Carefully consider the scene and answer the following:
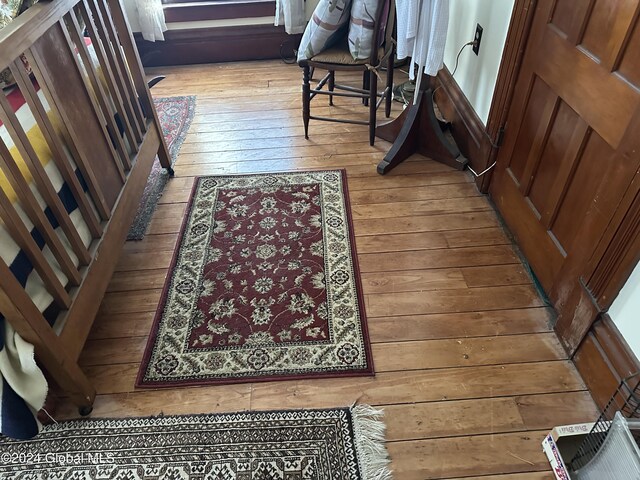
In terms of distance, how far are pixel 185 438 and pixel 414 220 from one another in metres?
1.29

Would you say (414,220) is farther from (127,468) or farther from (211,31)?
(211,31)

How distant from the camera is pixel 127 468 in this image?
4.26 ft

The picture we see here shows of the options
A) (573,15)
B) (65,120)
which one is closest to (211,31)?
(65,120)

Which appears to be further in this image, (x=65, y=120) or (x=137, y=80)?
(x=137, y=80)

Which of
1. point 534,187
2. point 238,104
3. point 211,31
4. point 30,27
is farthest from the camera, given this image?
point 211,31

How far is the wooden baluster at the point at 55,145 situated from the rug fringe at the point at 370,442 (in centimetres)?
105

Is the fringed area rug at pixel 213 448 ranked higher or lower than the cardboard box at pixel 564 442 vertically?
lower

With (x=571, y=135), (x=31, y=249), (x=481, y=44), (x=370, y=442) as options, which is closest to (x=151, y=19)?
(x=481, y=44)

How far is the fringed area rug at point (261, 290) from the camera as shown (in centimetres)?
155

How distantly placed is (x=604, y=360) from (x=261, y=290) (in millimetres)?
1162

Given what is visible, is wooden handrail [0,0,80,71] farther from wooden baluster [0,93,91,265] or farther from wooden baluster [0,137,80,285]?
wooden baluster [0,137,80,285]

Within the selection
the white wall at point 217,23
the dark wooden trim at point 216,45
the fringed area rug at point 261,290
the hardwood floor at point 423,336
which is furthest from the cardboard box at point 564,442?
the white wall at point 217,23

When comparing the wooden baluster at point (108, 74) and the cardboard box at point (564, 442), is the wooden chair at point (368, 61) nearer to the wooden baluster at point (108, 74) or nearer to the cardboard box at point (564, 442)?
the wooden baluster at point (108, 74)

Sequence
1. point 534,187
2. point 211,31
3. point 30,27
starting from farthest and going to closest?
point 211,31 → point 534,187 → point 30,27
